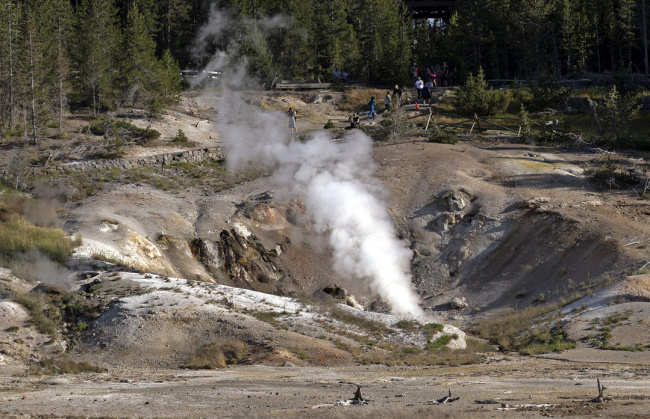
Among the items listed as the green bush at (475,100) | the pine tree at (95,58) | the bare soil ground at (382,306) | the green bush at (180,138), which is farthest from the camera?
the green bush at (475,100)

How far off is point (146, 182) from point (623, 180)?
20.4 metres

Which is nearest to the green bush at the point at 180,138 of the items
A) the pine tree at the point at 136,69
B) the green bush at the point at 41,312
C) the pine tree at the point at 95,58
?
the pine tree at the point at 136,69

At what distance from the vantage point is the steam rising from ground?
28344mm

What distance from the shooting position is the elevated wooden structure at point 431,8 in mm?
71062

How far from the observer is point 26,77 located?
136 ft

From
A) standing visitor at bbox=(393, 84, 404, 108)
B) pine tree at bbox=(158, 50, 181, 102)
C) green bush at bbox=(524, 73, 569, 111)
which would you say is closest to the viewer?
standing visitor at bbox=(393, 84, 404, 108)

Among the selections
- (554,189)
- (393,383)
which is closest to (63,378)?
(393,383)

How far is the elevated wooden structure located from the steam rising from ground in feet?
113

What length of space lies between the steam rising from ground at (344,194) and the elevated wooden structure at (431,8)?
3450 centimetres

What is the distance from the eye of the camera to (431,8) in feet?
241

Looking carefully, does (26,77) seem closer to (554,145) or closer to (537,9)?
(554,145)

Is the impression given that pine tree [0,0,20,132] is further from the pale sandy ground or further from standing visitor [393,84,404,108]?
the pale sandy ground

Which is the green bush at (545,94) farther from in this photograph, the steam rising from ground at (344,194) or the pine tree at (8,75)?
the pine tree at (8,75)

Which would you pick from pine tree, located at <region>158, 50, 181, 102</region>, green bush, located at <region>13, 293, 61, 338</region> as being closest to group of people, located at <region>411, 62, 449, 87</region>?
pine tree, located at <region>158, 50, 181, 102</region>
